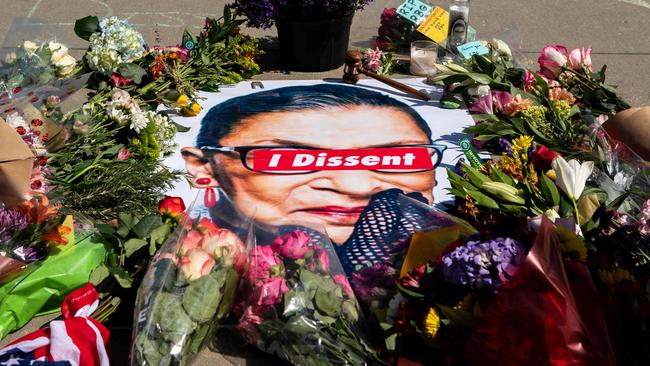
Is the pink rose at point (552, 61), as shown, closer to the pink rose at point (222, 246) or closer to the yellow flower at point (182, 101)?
the yellow flower at point (182, 101)

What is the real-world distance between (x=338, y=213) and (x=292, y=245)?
78 cm

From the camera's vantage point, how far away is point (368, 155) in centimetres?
330

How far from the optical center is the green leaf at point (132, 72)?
356cm

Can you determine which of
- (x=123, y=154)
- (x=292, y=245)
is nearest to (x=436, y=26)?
(x=123, y=154)

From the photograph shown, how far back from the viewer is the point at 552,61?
12.2 feet

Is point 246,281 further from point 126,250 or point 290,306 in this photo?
point 126,250

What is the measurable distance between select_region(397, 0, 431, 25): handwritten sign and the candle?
0.47 ft

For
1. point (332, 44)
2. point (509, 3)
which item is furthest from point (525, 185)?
point (509, 3)

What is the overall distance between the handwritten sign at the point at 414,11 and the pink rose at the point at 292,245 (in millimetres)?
2298

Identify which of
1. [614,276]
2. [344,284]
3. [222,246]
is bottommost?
[344,284]

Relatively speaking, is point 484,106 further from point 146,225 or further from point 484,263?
point 484,263

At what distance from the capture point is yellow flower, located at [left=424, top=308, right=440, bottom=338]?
192 cm

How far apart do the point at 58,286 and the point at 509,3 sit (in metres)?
3.94

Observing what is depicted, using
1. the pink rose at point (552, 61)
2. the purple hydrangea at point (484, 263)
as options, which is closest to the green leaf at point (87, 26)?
the pink rose at point (552, 61)
